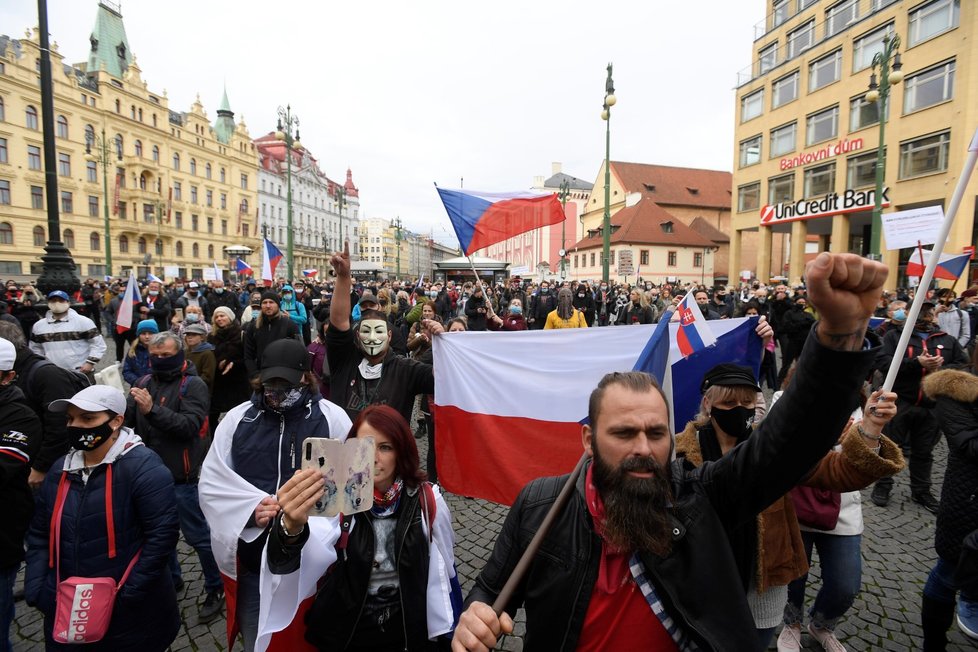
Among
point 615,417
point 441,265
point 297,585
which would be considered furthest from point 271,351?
point 441,265

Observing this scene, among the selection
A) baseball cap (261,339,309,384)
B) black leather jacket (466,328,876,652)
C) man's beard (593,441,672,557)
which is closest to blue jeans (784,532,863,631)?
black leather jacket (466,328,876,652)

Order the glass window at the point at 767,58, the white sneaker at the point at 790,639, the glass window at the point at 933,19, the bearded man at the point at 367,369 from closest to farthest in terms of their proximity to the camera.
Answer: the white sneaker at the point at 790,639 → the bearded man at the point at 367,369 → the glass window at the point at 933,19 → the glass window at the point at 767,58

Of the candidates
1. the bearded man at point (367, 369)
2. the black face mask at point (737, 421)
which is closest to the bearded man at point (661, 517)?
the black face mask at point (737, 421)

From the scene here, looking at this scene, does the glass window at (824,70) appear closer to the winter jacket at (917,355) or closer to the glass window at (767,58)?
the glass window at (767,58)

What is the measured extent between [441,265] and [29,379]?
42205 millimetres

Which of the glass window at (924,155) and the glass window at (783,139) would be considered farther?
the glass window at (783,139)

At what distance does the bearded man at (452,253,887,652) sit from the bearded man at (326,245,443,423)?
253cm

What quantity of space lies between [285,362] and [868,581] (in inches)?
176

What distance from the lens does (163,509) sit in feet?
8.78

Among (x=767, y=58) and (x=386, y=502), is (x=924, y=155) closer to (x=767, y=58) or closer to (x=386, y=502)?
(x=767, y=58)

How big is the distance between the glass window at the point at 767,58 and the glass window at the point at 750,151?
4541 millimetres

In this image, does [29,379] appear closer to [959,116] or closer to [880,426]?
[880,426]

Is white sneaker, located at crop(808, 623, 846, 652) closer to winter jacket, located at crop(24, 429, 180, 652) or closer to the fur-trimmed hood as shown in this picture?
the fur-trimmed hood

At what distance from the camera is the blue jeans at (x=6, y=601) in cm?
281
